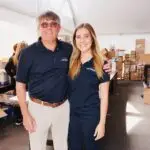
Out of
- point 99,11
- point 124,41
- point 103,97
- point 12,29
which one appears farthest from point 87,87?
point 124,41

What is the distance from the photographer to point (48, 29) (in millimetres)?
1722

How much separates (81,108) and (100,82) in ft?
0.72

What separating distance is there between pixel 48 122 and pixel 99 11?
6379 mm

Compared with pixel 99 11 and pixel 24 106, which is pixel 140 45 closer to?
pixel 99 11

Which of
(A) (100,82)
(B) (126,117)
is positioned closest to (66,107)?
(A) (100,82)

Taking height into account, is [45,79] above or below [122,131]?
above

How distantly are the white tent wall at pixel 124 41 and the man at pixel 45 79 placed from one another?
9317 mm

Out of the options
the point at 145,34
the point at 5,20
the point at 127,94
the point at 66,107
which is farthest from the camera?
the point at 145,34

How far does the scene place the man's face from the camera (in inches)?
67.9

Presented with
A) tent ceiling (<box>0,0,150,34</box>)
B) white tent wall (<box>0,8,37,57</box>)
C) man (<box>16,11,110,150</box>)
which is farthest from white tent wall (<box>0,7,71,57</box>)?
man (<box>16,11,110,150</box>)

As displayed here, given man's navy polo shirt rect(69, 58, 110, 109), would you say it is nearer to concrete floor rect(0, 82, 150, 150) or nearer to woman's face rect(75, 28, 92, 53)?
woman's face rect(75, 28, 92, 53)

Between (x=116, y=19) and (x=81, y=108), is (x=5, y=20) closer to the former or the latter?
(x=116, y=19)

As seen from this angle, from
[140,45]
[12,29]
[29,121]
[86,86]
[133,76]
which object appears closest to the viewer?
[86,86]

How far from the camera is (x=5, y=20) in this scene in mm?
8406
